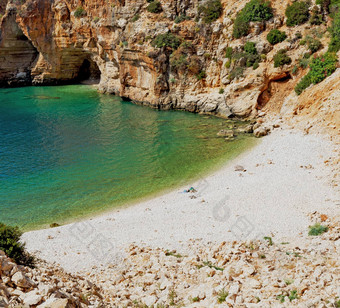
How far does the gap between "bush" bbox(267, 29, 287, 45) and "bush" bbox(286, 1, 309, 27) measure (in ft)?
5.18

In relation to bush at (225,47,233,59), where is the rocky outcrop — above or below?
below

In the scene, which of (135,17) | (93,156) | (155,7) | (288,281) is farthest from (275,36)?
(288,281)

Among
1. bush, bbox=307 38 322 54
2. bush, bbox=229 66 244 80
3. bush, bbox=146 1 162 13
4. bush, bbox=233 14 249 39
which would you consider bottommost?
bush, bbox=229 66 244 80

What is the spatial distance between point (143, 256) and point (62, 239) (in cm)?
496

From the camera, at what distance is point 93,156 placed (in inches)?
1117

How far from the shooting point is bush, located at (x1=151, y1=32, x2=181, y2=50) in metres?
42.1

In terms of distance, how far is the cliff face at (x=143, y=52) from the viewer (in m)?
36.7

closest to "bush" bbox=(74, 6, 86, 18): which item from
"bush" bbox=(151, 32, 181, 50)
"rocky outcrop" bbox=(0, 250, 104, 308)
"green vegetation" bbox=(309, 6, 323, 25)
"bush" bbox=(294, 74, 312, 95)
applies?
"bush" bbox=(151, 32, 181, 50)

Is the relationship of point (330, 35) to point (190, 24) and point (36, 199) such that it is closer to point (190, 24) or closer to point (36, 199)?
point (190, 24)

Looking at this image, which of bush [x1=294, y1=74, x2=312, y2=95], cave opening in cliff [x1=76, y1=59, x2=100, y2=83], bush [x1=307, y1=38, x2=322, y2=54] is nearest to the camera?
bush [x1=294, y1=74, x2=312, y2=95]

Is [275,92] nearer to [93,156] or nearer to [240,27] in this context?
[240,27]

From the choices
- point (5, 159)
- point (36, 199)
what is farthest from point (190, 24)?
point (36, 199)

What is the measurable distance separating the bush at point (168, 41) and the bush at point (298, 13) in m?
13.6

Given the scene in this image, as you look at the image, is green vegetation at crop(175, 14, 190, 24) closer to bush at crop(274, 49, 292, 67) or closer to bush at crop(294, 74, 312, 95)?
bush at crop(274, 49, 292, 67)
